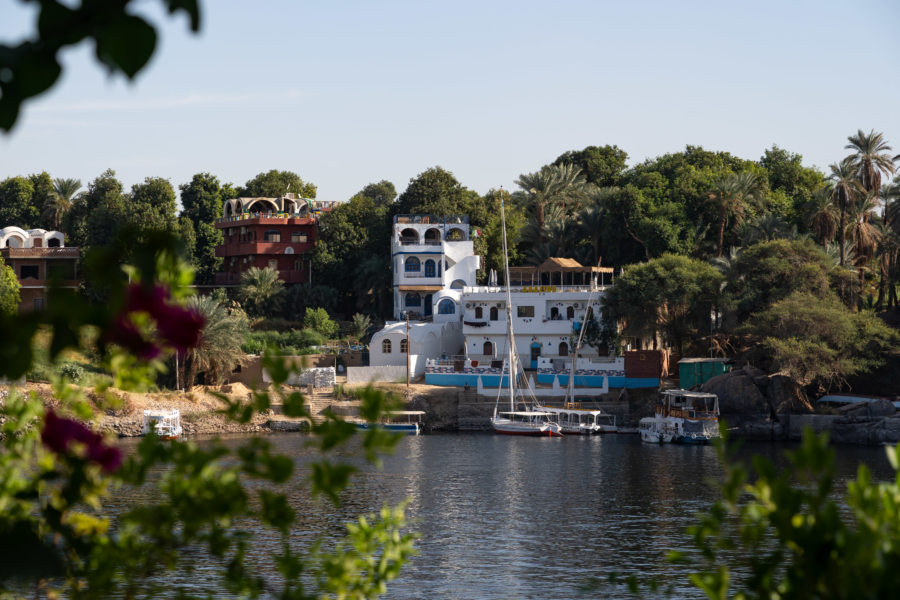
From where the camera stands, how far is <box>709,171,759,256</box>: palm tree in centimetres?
6850

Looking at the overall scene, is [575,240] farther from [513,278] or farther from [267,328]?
[267,328]

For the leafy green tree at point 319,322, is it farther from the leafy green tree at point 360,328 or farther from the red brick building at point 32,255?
the red brick building at point 32,255

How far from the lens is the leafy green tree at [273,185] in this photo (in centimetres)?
9450

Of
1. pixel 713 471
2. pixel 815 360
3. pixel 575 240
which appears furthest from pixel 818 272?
pixel 575 240

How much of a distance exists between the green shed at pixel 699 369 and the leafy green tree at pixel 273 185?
46.6m

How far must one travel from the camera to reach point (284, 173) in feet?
326

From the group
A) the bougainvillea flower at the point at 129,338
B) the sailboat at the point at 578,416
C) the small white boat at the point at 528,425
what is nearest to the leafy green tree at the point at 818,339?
the sailboat at the point at 578,416

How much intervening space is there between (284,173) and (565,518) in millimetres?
69420

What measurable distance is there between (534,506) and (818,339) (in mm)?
23179

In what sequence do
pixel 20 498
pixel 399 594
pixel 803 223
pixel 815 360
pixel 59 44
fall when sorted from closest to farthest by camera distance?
pixel 59 44 < pixel 20 498 < pixel 399 594 < pixel 815 360 < pixel 803 223

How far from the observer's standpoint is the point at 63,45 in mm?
2977

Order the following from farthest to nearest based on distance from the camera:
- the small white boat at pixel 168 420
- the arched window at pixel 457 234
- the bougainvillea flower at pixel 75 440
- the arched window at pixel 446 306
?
the arched window at pixel 457 234, the arched window at pixel 446 306, the small white boat at pixel 168 420, the bougainvillea flower at pixel 75 440

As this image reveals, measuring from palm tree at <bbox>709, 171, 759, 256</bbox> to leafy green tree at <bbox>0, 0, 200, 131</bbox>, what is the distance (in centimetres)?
6761

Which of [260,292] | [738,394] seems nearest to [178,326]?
[738,394]
